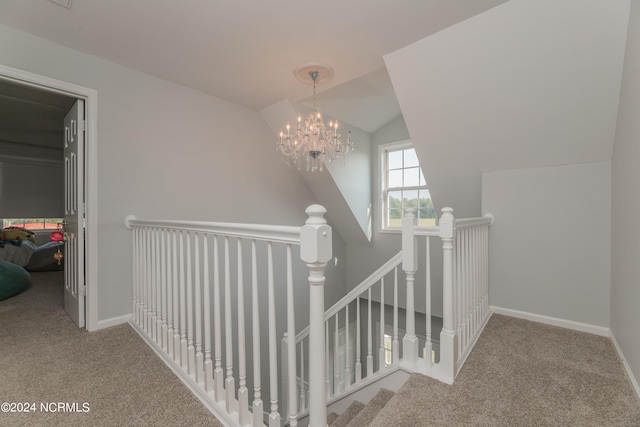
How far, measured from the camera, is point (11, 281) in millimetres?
3199

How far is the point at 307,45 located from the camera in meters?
2.26

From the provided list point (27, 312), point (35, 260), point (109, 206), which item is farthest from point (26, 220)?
point (109, 206)

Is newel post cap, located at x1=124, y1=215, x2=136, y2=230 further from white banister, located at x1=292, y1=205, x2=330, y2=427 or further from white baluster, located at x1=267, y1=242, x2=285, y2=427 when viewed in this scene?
white banister, located at x1=292, y1=205, x2=330, y2=427

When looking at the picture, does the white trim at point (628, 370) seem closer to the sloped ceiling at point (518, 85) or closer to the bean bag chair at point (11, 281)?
the sloped ceiling at point (518, 85)

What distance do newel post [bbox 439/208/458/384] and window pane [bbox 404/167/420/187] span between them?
277cm

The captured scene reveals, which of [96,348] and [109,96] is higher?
[109,96]

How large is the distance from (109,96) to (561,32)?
3.43 meters

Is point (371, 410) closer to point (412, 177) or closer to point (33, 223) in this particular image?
point (412, 177)

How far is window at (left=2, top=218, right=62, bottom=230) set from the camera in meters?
5.24

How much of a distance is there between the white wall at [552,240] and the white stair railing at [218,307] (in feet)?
7.49

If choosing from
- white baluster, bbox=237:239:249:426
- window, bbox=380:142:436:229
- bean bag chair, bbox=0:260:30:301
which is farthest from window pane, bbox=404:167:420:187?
bean bag chair, bbox=0:260:30:301

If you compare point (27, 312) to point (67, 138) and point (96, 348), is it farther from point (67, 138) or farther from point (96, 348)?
point (67, 138)

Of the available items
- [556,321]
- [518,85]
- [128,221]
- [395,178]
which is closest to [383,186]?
[395,178]

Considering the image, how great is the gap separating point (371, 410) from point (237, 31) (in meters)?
2.77
